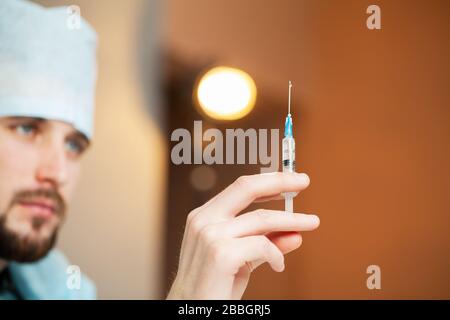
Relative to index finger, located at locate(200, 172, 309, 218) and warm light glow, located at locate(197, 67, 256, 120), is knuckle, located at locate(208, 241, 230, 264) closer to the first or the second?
index finger, located at locate(200, 172, 309, 218)

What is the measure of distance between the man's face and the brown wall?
275 millimetres

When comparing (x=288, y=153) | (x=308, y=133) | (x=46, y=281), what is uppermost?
(x=308, y=133)

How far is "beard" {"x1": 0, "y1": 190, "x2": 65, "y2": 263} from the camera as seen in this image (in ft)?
2.64

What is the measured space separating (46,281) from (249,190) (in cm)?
47

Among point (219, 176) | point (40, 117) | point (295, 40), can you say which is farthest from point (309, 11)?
point (40, 117)

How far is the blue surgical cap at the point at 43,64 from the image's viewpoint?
806 mm

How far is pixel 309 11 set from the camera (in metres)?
0.92

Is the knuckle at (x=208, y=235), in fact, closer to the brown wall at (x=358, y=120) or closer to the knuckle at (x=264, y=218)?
the knuckle at (x=264, y=218)

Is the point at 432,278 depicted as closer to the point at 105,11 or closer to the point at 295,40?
the point at 295,40

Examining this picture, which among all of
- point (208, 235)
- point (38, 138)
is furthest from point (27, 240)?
point (208, 235)

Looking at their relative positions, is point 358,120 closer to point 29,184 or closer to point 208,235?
point 208,235

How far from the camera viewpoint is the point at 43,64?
2.71ft

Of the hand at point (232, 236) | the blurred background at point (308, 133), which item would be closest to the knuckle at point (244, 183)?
the hand at point (232, 236)

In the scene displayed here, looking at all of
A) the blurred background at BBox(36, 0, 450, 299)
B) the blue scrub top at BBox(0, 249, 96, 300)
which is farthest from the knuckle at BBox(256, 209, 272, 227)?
the blue scrub top at BBox(0, 249, 96, 300)
